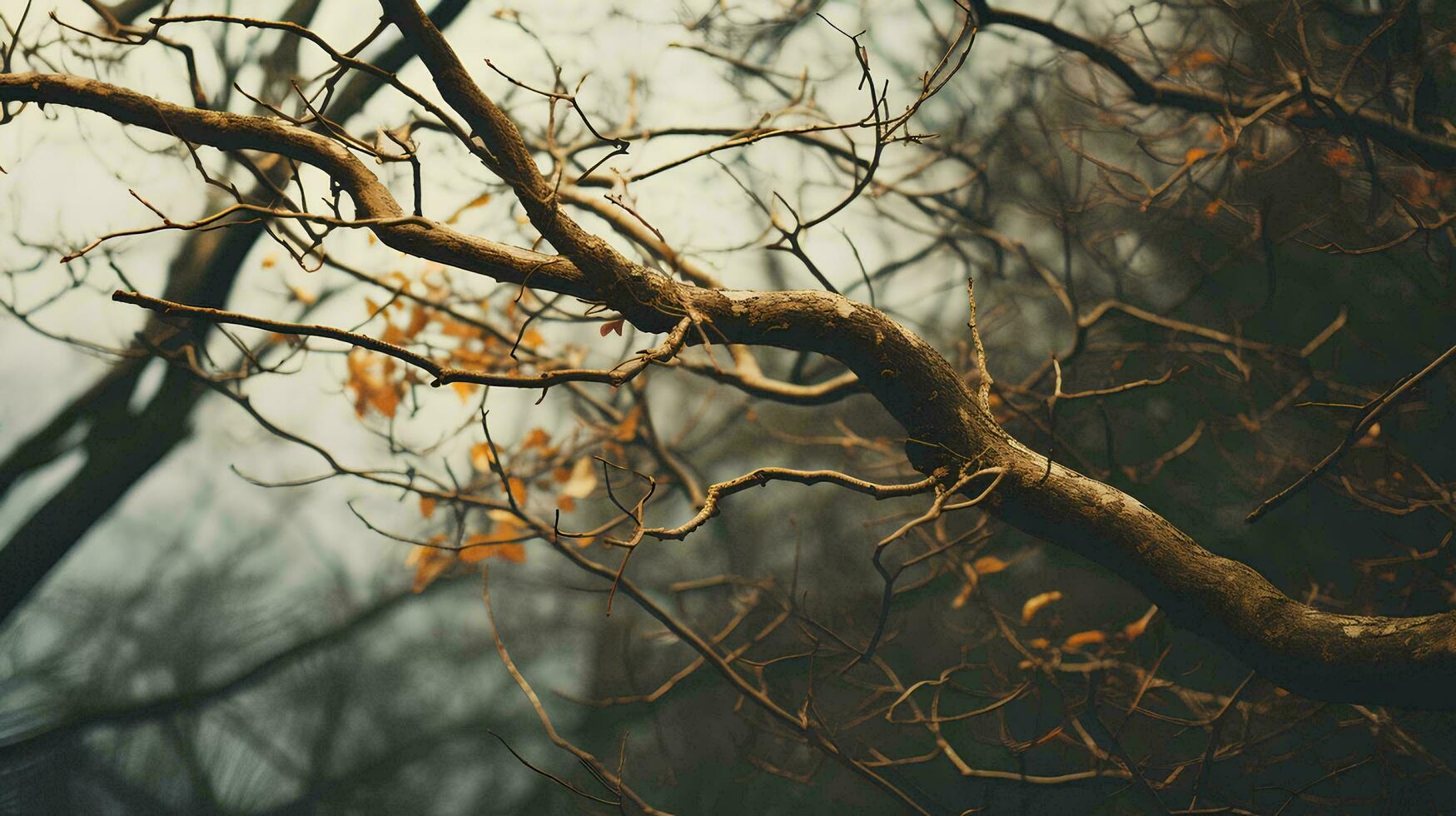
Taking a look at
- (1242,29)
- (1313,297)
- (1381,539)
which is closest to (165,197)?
(1242,29)

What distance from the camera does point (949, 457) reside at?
0.97 meters

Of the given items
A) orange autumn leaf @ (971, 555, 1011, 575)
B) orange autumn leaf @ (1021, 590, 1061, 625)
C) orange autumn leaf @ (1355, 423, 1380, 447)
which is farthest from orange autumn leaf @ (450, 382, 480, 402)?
orange autumn leaf @ (1355, 423, 1380, 447)

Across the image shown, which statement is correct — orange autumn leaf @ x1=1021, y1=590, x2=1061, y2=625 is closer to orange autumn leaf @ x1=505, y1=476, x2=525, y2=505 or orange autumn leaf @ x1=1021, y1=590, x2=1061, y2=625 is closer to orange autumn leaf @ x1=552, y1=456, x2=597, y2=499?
orange autumn leaf @ x1=552, y1=456, x2=597, y2=499

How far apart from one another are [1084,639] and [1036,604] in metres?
0.10

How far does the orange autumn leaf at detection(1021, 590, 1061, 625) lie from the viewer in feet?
4.77

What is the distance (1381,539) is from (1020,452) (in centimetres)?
94

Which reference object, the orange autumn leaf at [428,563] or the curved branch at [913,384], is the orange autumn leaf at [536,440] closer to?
the orange autumn leaf at [428,563]

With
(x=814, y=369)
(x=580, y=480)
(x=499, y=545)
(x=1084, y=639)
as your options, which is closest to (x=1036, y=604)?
(x=1084, y=639)

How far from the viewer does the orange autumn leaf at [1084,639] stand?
144 cm

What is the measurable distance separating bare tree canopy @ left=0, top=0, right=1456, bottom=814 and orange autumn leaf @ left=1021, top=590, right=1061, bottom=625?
0.01 metres

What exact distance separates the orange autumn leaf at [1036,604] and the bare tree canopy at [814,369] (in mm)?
10

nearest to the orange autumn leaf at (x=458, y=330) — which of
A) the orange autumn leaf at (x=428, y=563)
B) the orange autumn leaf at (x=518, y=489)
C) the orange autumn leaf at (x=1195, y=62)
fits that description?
the orange autumn leaf at (x=518, y=489)

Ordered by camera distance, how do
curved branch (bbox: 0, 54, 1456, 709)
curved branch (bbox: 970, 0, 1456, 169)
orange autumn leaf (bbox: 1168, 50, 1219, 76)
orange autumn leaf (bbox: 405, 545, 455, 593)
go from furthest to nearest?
orange autumn leaf (bbox: 1168, 50, 1219, 76) → orange autumn leaf (bbox: 405, 545, 455, 593) → curved branch (bbox: 970, 0, 1456, 169) → curved branch (bbox: 0, 54, 1456, 709)

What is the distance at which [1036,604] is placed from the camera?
1.45 meters
